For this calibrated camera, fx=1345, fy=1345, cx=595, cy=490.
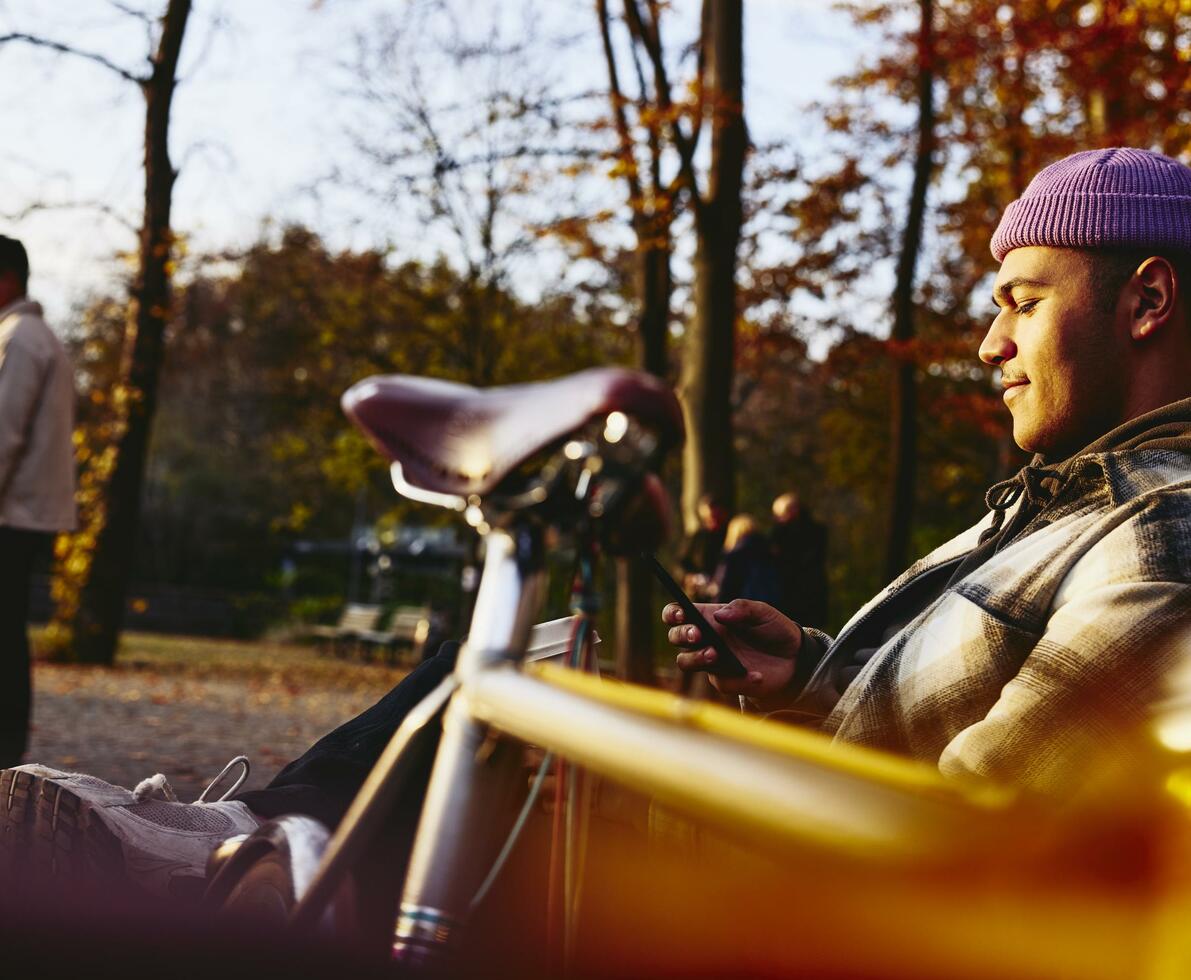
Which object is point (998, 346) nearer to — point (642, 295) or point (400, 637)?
point (642, 295)

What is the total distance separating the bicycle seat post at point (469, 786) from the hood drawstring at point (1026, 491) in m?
0.92

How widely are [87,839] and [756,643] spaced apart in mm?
1076

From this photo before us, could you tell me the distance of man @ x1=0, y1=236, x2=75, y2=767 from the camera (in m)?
5.51

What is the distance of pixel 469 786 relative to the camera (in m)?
1.37

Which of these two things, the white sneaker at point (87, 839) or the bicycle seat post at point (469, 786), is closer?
the bicycle seat post at point (469, 786)

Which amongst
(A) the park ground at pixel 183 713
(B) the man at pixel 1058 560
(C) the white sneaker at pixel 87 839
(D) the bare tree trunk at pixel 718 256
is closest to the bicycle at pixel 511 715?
(C) the white sneaker at pixel 87 839

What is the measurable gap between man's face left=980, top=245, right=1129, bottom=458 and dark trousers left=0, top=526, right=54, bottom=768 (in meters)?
4.62

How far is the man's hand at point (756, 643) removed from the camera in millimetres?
2172

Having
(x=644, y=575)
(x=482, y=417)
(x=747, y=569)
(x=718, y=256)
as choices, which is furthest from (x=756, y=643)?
(x=644, y=575)

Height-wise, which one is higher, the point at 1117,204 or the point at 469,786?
the point at 1117,204

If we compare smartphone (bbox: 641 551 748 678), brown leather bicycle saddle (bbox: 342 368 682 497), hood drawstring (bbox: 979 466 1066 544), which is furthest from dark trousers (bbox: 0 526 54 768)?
brown leather bicycle saddle (bbox: 342 368 682 497)

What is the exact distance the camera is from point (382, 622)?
24703 millimetres

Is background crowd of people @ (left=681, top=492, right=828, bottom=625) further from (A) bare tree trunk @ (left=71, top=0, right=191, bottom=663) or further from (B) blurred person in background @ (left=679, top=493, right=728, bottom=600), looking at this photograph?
(A) bare tree trunk @ (left=71, top=0, right=191, bottom=663)

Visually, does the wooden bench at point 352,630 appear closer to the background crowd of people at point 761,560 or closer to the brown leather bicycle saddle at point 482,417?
the background crowd of people at point 761,560
